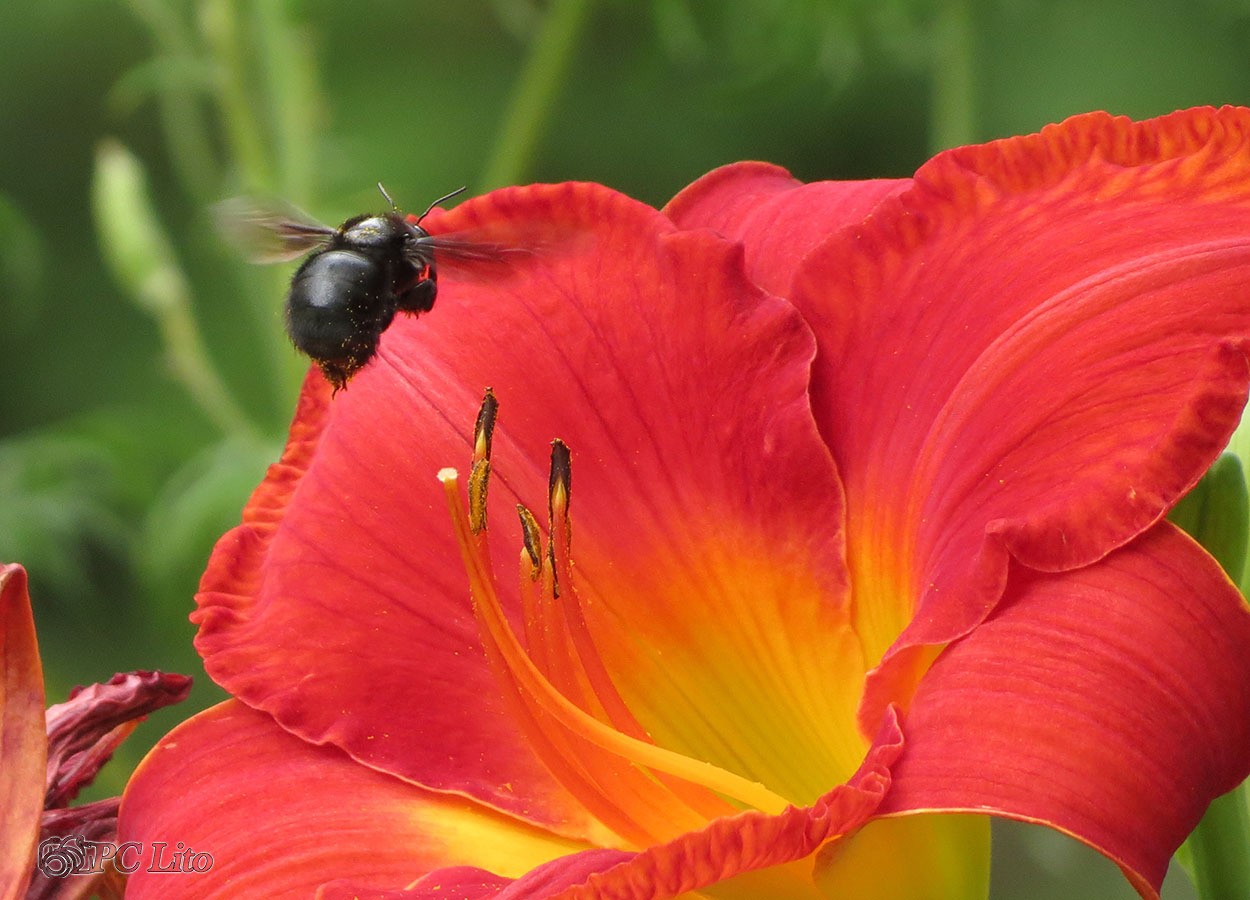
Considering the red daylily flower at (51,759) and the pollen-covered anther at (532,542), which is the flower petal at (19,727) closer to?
the red daylily flower at (51,759)

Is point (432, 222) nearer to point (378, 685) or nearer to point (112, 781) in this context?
point (378, 685)

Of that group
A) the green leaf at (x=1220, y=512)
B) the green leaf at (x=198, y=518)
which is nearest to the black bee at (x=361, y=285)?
the green leaf at (x=1220, y=512)

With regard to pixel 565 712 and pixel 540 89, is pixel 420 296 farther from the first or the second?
pixel 540 89

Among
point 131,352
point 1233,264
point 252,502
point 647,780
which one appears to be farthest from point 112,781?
point 131,352

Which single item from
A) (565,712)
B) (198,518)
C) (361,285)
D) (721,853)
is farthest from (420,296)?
(198,518)

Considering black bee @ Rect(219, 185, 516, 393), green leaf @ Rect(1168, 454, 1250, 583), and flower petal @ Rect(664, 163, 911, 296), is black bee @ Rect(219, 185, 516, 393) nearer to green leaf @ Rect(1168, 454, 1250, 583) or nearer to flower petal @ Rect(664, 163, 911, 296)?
flower petal @ Rect(664, 163, 911, 296)
